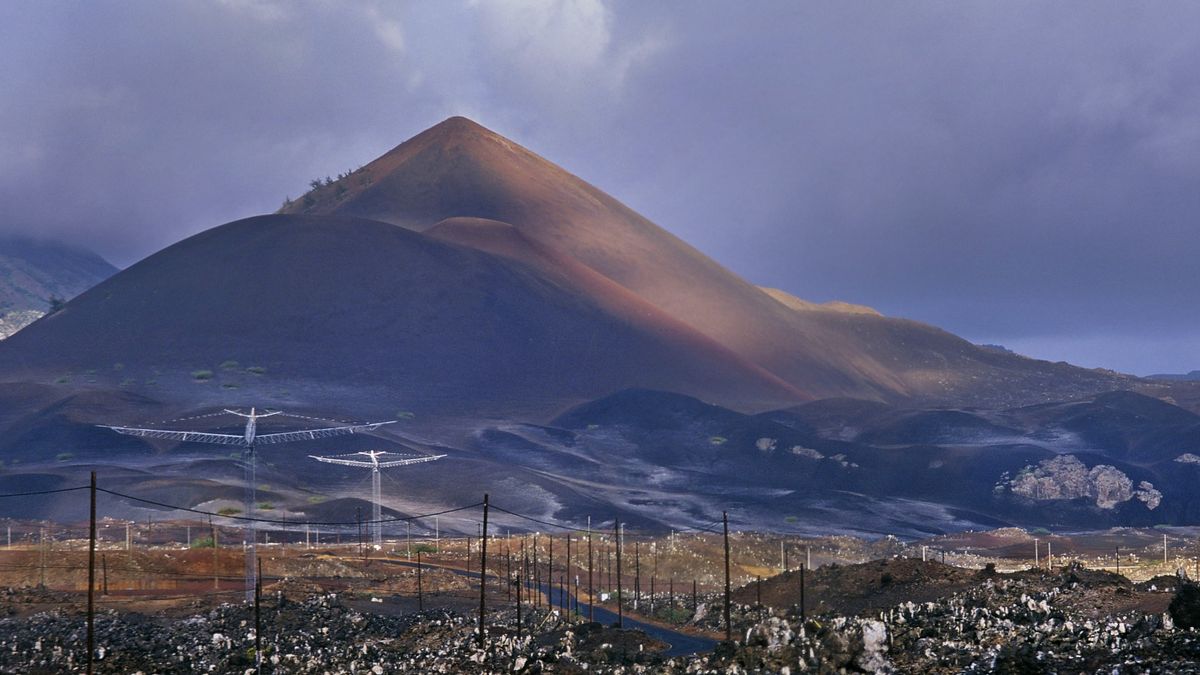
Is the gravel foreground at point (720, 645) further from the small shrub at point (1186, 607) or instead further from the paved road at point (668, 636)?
the paved road at point (668, 636)

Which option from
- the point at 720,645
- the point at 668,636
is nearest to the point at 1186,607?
the point at 720,645

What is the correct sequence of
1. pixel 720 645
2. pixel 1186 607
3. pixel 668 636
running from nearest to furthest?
pixel 1186 607, pixel 720 645, pixel 668 636

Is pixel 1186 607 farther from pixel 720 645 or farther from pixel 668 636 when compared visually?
pixel 668 636

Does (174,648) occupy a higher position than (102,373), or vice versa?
(102,373)

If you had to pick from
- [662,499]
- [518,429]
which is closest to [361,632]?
[662,499]

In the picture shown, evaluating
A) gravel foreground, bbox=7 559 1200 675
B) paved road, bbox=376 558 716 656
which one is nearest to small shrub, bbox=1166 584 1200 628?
gravel foreground, bbox=7 559 1200 675

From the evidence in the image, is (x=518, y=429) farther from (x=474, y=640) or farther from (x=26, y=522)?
(x=474, y=640)

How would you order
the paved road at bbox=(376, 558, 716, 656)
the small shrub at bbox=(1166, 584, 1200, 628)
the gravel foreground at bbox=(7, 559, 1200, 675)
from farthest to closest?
the paved road at bbox=(376, 558, 716, 656)
the gravel foreground at bbox=(7, 559, 1200, 675)
the small shrub at bbox=(1166, 584, 1200, 628)

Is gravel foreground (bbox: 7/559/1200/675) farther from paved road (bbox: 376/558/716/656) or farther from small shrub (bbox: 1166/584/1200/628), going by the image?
paved road (bbox: 376/558/716/656)
